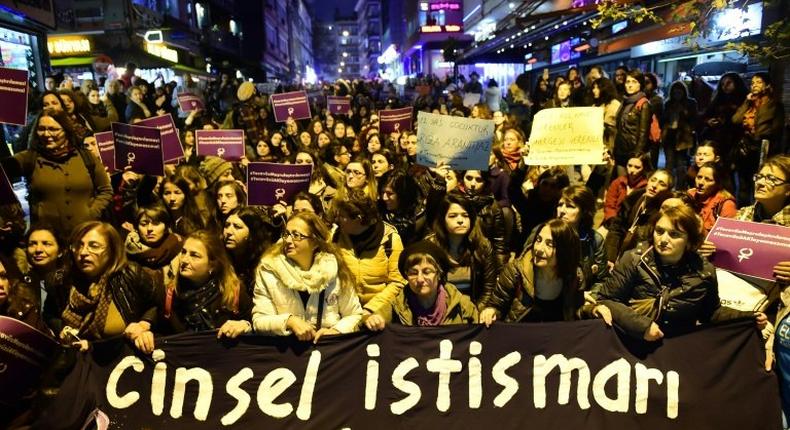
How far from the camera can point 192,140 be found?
864 cm

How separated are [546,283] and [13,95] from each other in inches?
184

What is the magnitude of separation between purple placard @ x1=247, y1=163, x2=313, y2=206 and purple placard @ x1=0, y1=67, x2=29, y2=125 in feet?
6.50

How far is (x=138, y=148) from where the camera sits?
17.8ft

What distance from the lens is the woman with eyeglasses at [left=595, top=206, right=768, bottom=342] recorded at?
3385 mm

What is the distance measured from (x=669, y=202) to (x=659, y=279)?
1168 millimetres

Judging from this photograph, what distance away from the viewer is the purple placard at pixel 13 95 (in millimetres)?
4891

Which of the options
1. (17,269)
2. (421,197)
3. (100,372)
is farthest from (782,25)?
(17,269)

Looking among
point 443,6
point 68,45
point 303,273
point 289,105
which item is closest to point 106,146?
point 303,273

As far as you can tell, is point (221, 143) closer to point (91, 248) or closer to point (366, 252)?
point (366, 252)

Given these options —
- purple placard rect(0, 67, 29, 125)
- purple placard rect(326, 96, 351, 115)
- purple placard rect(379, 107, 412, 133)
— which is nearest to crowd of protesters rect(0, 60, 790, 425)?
purple placard rect(0, 67, 29, 125)

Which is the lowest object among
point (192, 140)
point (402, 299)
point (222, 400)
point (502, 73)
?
point (222, 400)

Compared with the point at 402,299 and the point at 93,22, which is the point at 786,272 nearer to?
the point at 402,299

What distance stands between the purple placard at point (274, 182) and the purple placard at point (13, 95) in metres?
1.98

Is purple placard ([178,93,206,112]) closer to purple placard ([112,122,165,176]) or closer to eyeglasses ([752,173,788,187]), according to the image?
purple placard ([112,122,165,176])
